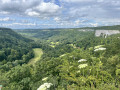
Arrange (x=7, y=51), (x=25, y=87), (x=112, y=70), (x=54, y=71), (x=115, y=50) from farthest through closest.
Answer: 1. (x=7, y=51)
2. (x=115, y=50)
3. (x=54, y=71)
4. (x=25, y=87)
5. (x=112, y=70)

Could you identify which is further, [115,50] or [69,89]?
[115,50]

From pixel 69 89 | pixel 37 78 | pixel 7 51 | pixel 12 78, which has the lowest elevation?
pixel 7 51

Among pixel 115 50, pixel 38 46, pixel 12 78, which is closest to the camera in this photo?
pixel 12 78

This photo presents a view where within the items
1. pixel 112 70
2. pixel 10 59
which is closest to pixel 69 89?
pixel 112 70

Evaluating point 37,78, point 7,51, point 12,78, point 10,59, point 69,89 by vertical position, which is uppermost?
point 69,89

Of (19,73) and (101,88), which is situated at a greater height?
(101,88)

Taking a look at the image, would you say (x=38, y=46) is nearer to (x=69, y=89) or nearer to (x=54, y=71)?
(x=54, y=71)

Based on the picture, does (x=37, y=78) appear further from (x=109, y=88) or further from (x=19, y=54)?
(x=19, y=54)

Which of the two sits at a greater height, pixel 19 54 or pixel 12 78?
pixel 12 78

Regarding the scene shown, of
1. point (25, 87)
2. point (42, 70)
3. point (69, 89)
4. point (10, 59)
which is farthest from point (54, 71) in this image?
point (10, 59)
